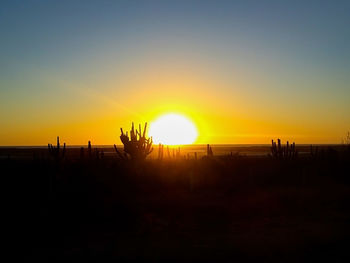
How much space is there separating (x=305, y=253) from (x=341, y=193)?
11.9 meters

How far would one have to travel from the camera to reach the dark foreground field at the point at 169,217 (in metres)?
10.4

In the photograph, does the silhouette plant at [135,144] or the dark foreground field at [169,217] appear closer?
the dark foreground field at [169,217]

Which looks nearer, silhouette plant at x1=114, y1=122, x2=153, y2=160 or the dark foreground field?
the dark foreground field

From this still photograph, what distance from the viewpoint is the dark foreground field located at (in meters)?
10.4

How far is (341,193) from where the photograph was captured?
69.6 ft

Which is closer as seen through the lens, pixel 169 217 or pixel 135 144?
pixel 169 217

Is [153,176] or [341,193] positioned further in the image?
[153,176]

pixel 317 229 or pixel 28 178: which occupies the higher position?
pixel 28 178

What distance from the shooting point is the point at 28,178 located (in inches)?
775

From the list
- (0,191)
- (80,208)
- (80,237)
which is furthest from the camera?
(0,191)

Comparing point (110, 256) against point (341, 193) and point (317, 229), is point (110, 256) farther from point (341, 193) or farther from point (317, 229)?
point (341, 193)

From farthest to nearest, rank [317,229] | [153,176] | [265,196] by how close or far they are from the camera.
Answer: [153,176], [265,196], [317,229]

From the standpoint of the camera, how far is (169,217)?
15.0 m

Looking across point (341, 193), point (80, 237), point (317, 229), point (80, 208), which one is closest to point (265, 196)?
point (341, 193)
